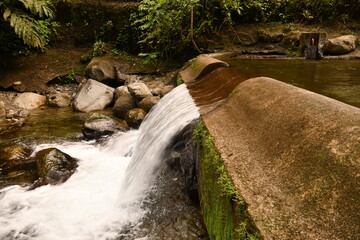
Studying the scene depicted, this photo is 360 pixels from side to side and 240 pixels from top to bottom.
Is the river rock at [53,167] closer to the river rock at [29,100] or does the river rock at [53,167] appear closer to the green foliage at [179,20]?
the river rock at [29,100]

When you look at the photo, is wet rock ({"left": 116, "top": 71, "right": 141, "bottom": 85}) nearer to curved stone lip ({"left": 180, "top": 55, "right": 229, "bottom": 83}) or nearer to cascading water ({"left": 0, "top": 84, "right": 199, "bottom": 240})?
curved stone lip ({"left": 180, "top": 55, "right": 229, "bottom": 83})

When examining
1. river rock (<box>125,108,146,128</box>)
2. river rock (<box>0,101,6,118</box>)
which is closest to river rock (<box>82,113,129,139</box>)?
river rock (<box>125,108,146,128</box>)

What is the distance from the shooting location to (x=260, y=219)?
1505 millimetres

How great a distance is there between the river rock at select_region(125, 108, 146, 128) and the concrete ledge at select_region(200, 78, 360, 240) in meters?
3.96

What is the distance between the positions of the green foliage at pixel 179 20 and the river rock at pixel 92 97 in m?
2.35

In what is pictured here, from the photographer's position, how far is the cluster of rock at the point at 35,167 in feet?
14.2

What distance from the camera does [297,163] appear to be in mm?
1823

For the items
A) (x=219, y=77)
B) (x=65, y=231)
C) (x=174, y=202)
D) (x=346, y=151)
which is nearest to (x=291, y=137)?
(x=346, y=151)

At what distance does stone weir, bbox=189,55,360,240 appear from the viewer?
142cm

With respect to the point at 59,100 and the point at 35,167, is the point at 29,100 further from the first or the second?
the point at 35,167

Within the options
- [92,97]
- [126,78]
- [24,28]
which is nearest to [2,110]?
[92,97]

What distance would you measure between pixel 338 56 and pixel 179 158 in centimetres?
761

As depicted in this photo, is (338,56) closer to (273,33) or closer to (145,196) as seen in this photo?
(273,33)

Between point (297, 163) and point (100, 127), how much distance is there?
17.0ft
